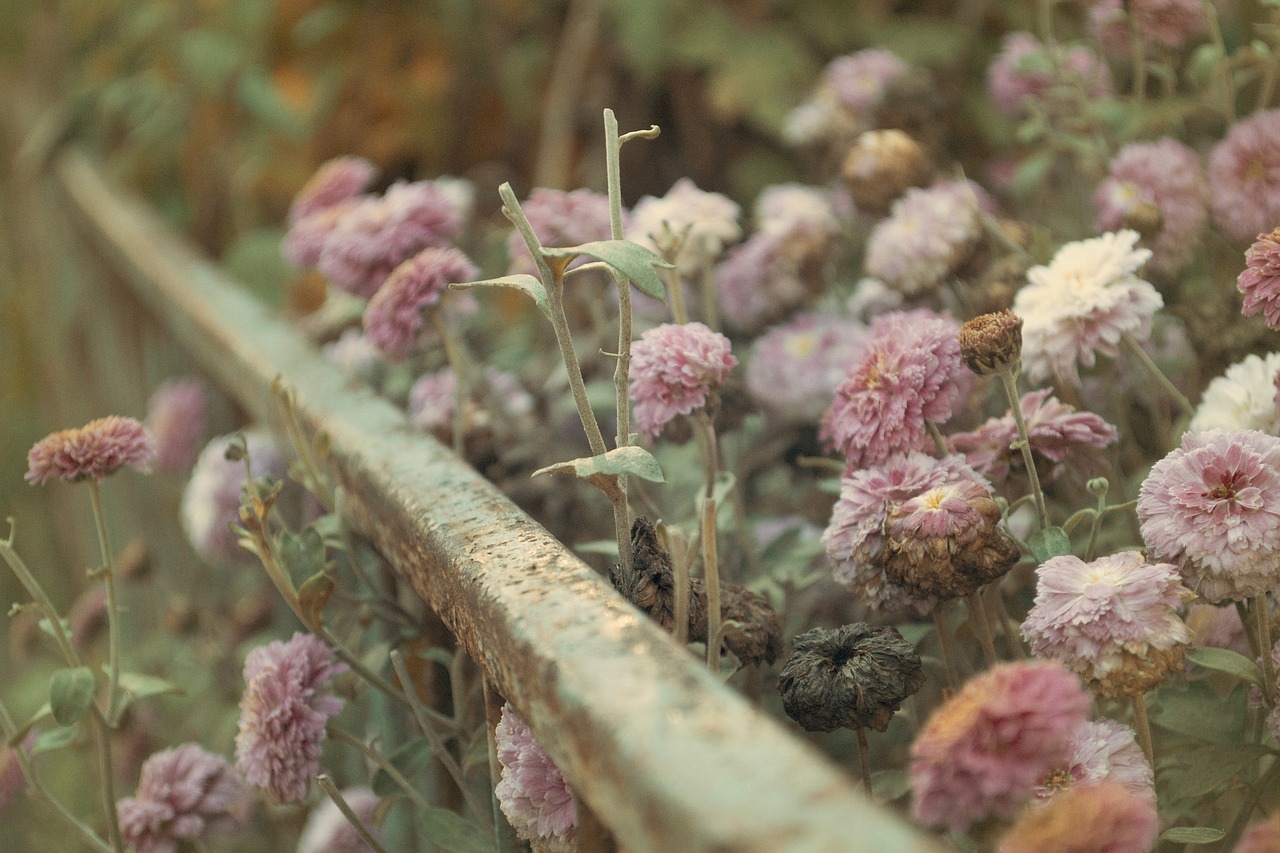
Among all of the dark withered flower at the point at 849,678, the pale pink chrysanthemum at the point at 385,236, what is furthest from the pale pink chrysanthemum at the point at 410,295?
the dark withered flower at the point at 849,678

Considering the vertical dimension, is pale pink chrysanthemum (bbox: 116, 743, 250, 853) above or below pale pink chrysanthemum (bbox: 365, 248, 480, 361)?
below

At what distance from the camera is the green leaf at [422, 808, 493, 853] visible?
692mm

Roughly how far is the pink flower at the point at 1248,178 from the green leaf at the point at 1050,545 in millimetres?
362

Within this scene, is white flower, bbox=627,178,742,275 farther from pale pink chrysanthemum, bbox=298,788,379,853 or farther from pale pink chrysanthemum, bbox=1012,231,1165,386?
pale pink chrysanthemum, bbox=298,788,379,853

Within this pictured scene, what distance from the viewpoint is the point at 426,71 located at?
86.2 inches

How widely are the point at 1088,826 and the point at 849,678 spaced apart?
0.19 metres

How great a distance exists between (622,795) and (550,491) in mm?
600

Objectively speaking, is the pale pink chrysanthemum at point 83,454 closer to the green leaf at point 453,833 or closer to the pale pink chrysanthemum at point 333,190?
the green leaf at point 453,833

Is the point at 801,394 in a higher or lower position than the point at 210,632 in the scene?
higher

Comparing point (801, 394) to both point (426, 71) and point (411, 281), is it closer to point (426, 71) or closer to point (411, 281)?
point (411, 281)

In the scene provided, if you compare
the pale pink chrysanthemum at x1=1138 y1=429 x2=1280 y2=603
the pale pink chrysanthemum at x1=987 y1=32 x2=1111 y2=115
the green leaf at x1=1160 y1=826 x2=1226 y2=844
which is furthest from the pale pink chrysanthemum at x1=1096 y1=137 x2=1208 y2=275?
the green leaf at x1=1160 y1=826 x2=1226 y2=844

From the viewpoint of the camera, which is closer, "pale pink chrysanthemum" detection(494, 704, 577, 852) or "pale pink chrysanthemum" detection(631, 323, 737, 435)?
"pale pink chrysanthemum" detection(494, 704, 577, 852)

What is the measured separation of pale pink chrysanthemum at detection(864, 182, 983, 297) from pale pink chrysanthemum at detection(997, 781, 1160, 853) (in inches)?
22.8

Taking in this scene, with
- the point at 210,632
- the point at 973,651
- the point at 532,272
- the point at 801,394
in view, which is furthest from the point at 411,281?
the point at 210,632
